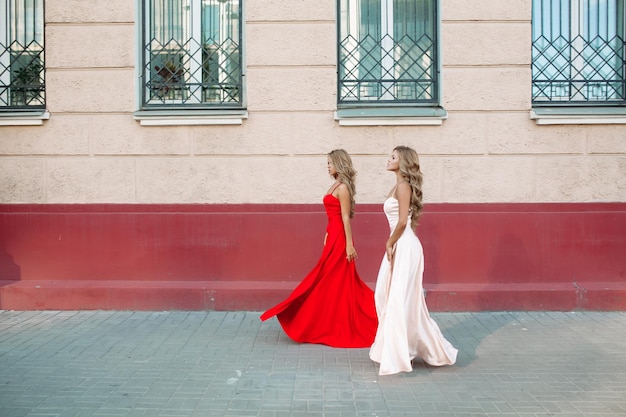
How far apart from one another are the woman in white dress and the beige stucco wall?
2.50 metres

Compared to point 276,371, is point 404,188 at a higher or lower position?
higher

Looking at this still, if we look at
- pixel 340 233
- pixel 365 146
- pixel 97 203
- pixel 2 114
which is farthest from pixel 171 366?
pixel 2 114

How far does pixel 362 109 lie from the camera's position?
7.87 m

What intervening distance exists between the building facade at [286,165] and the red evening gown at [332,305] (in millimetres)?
1485

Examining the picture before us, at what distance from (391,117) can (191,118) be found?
8.04 ft

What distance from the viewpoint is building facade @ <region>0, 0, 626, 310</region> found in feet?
25.5

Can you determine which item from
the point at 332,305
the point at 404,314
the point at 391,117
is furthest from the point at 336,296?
the point at 391,117

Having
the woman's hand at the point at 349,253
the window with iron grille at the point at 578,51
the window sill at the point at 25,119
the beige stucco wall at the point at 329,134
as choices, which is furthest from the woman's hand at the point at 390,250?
the window sill at the point at 25,119

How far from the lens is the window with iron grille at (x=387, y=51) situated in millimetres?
8078

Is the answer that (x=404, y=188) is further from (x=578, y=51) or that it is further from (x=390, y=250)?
(x=578, y=51)

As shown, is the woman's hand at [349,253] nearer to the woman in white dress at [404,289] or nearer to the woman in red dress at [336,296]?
the woman in red dress at [336,296]

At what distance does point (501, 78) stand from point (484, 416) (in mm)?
4772

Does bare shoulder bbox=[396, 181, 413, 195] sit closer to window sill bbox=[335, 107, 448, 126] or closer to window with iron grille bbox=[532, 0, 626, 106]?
window sill bbox=[335, 107, 448, 126]

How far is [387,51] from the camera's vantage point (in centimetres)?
817
